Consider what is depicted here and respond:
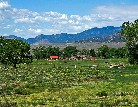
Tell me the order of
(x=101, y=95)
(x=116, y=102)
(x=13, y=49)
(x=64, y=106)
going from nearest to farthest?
1. (x=64, y=106)
2. (x=116, y=102)
3. (x=101, y=95)
4. (x=13, y=49)

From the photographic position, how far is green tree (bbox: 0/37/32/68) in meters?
144

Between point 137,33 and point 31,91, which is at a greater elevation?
point 137,33

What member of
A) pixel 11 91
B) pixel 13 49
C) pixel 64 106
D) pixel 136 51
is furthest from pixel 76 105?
pixel 136 51

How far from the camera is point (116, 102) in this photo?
55219 mm

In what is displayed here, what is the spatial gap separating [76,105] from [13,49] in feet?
321

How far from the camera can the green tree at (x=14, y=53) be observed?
14425 centimetres

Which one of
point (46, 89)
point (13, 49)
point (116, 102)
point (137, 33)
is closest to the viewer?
point (116, 102)

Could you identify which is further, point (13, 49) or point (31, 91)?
point (13, 49)

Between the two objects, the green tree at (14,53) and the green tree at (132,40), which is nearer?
the green tree at (14,53)

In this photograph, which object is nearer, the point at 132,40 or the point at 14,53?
the point at 14,53

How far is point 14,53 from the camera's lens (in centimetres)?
14362

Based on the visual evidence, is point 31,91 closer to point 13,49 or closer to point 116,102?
point 116,102

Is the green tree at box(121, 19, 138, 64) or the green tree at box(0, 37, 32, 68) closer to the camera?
the green tree at box(0, 37, 32, 68)

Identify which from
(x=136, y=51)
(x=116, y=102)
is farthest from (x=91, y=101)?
(x=136, y=51)
